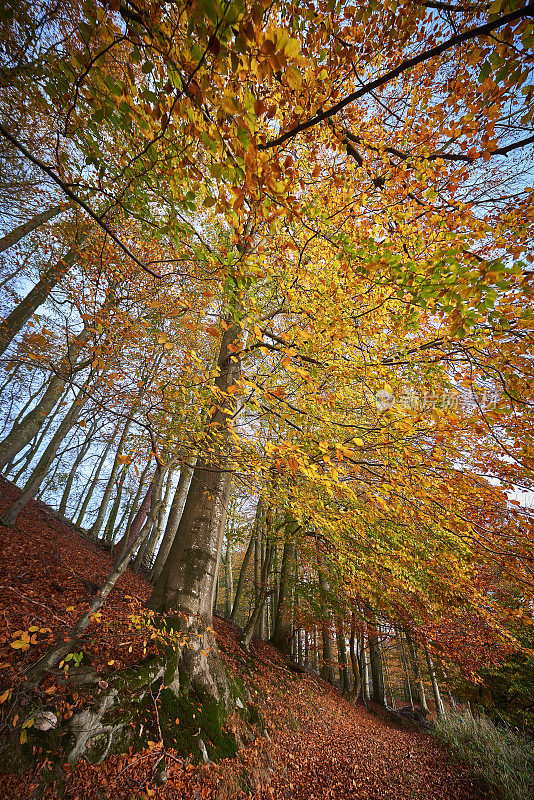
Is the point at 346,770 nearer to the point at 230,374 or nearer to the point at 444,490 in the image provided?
the point at 444,490

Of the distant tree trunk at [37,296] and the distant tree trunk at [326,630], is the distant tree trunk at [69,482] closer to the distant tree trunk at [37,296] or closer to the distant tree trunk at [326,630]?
the distant tree trunk at [37,296]

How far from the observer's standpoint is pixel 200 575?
4.32 metres

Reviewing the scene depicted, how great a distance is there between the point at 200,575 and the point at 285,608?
9.05m

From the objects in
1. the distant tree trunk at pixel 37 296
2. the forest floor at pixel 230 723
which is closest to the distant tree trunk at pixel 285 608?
the forest floor at pixel 230 723

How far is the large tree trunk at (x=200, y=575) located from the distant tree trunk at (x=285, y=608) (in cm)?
582

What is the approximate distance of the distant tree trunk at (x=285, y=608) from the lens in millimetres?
10328

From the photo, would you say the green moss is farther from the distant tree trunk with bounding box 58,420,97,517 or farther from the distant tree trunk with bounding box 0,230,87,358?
the distant tree trunk with bounding box 58,420,97,517

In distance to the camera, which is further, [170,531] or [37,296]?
[170,531]

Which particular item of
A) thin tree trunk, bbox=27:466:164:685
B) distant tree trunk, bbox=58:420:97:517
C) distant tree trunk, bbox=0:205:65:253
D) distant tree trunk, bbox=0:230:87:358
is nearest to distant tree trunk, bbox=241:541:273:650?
thin tree trunk, bbox=27:466:164:685

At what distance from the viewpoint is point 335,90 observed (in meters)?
3.49

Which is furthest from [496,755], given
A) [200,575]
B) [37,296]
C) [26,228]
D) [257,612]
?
[26,228]

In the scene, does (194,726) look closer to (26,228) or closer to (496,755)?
(496,755)

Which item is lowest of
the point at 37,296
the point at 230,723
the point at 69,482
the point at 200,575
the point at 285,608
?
the point at 230,723

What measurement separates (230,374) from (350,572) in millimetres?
6714
